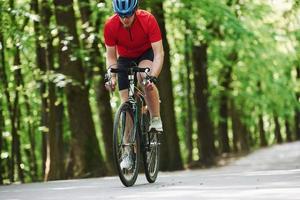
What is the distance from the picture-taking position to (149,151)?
30.5ft

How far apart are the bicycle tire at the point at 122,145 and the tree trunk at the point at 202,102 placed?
1578 centimetres

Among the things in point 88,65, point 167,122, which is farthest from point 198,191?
point 167,122

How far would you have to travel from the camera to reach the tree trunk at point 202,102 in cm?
2475

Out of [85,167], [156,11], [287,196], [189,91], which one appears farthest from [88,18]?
[287,196]

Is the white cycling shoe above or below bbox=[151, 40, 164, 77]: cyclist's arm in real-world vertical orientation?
below

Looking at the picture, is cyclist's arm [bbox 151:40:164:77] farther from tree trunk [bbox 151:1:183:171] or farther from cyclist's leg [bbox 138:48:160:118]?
tree trunk [bbox 151:1:183:171]

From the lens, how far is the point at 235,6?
1934cm

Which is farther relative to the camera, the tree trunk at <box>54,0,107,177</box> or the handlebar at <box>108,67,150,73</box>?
the tree trunk at <box>54,0,107,177</box>

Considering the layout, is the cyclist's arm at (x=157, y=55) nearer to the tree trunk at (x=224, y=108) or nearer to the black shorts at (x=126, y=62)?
the black shorts at (x=126, y=62)

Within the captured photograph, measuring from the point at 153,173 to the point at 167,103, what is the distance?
8839 mm

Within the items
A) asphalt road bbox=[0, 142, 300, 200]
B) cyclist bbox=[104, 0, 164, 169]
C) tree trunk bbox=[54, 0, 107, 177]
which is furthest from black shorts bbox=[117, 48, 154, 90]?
tree trunk bbox=[54, 0, 107, 177]

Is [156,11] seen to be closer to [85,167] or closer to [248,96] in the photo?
[85,167]

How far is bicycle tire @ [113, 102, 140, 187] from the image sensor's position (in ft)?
27.3

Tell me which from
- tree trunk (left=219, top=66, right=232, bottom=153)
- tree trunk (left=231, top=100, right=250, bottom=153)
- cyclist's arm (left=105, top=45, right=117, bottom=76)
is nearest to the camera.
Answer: cyclist's arm (left=105, top=45, right=117, bottom=76)
